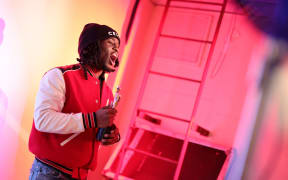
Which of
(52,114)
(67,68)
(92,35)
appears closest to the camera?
(52,114)

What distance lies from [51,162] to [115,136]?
0.42 metres

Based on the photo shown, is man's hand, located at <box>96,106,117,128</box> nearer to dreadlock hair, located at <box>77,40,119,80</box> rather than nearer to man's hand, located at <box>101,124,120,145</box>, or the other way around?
man's hand, located at <box>101,124,120,145</box>

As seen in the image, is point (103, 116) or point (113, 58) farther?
point (113, 58)

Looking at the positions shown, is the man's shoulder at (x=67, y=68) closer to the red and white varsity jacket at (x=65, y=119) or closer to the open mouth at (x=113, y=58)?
the red and white varsity jacket at (x=65, y=119)

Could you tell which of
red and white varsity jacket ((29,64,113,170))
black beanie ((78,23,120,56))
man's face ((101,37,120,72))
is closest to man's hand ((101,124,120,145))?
red and white varsity jacket ((29,64,113,170))

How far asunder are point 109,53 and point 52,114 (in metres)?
0.57

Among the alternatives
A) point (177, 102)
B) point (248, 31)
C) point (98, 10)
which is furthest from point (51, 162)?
point (248, 31)

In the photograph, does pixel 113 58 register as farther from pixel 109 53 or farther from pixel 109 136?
pixel 109 136

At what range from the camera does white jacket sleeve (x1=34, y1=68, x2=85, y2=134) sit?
5.22 feet

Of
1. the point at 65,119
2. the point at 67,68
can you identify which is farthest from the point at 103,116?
the point at 67,68

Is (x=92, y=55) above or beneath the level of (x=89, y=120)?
above

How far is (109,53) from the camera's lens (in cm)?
198

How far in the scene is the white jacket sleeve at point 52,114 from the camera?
1590 mm

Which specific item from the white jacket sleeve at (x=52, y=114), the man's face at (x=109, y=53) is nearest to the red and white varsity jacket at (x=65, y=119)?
the white jacket sleeve at (x=52, y=114)
